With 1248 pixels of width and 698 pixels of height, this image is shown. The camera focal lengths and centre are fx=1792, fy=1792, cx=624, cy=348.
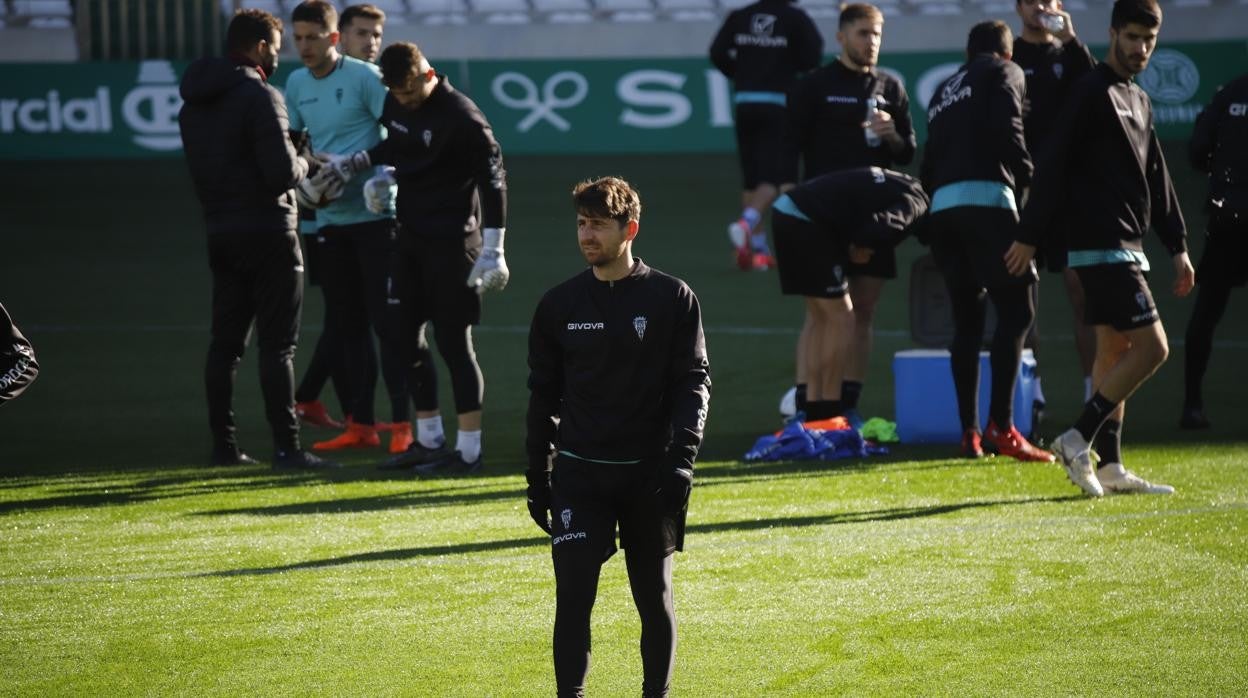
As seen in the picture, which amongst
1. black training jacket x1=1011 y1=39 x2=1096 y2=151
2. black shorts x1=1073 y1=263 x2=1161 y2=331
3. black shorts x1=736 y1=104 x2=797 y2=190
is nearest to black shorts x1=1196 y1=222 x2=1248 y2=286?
black training jacket x1=1011 y1=39 x2=1096 y2=151

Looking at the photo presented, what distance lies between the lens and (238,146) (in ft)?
27.1

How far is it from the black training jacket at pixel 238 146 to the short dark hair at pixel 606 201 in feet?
12.0

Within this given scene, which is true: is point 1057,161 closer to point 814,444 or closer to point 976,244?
point 976,244

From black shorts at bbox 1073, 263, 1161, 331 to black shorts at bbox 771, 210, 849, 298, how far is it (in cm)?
155

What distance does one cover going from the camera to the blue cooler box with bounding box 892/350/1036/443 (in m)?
8.93

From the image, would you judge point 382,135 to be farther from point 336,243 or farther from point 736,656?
point 736,656

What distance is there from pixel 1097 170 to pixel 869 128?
6.61 feet

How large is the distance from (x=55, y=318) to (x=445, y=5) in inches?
510

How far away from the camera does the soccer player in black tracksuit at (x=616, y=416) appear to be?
472 cm

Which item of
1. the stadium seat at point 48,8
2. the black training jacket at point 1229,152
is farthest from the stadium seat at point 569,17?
the black training jacket at point 1229,152


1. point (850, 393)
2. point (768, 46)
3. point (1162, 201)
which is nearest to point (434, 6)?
point (768, 46)

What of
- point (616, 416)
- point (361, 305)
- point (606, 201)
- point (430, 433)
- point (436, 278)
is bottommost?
point (430, 433)

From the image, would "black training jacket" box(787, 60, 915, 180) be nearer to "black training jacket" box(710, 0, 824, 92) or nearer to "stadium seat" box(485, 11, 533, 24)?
"black training jacket" box(710, 0, 824, 92)

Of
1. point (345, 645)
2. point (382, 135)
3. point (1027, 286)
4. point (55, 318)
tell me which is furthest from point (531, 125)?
point (345, 645)
